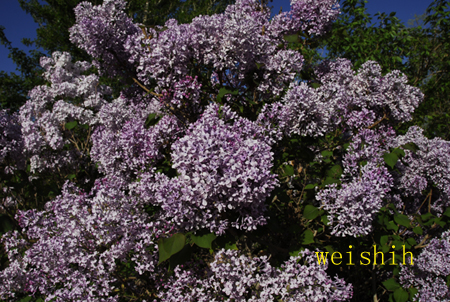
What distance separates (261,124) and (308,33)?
1.74 m

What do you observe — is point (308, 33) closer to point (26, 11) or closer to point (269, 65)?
point (269, 65)

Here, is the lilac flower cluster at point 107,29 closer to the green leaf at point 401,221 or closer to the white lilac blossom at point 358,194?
the white lilac blossom at point 358,194

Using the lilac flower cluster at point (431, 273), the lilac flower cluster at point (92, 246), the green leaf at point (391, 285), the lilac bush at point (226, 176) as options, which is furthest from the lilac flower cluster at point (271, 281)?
the lilac flower cluster at point (431, 273)

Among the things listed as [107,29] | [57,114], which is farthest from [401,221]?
[57,114]

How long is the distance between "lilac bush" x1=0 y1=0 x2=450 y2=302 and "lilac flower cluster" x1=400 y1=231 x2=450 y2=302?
0.01 m

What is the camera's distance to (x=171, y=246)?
6.01 feet

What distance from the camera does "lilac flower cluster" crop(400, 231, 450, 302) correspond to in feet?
10.1

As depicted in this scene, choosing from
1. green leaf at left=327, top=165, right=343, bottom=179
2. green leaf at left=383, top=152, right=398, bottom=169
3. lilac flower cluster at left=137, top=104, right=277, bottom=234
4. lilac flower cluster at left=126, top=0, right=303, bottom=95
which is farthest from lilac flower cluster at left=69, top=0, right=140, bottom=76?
green leaf at left=383, top=152, right=398, bottom=169

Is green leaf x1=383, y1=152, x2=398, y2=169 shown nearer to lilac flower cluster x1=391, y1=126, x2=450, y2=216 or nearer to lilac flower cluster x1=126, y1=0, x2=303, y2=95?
lilac flower cluster x1=391, y1=126, x2=450, y2=216

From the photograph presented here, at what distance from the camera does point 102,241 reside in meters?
2.17

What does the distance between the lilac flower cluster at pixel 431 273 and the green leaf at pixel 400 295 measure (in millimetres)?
116

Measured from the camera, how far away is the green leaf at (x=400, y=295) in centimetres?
304

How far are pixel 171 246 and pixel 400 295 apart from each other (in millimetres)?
2727

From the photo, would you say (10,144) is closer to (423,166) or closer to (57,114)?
(57,114)
